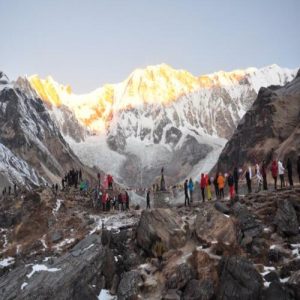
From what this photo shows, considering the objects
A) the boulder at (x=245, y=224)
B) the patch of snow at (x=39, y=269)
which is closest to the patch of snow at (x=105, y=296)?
the patch of snow at (x=39, y=269)

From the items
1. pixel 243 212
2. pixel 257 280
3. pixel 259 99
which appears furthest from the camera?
pixel 259 99

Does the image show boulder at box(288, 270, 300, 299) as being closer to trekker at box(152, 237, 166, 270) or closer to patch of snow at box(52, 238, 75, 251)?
trekker at box(152, 237, 166, 270)

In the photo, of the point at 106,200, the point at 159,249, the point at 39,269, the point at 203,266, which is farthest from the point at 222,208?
the point at 106,200

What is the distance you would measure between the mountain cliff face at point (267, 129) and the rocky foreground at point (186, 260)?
146 ft

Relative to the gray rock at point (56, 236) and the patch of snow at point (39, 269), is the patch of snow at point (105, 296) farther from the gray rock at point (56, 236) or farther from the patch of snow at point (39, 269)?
the gray rock at point (56, 236)

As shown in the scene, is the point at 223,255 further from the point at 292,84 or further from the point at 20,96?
the point at 20,96

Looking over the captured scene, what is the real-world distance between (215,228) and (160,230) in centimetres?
266

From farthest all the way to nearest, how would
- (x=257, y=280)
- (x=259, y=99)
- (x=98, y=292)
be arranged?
(x=259, y=99) → (x=98, y=292) → (x=257, y=280)

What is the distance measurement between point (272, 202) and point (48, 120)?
145m

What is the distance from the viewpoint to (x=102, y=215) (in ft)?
111

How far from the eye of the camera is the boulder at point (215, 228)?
20.4 meters

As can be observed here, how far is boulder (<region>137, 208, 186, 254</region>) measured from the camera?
2173 centimetres

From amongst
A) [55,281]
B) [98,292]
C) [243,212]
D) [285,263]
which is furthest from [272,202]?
[55,281]

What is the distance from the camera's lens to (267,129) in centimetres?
8281
